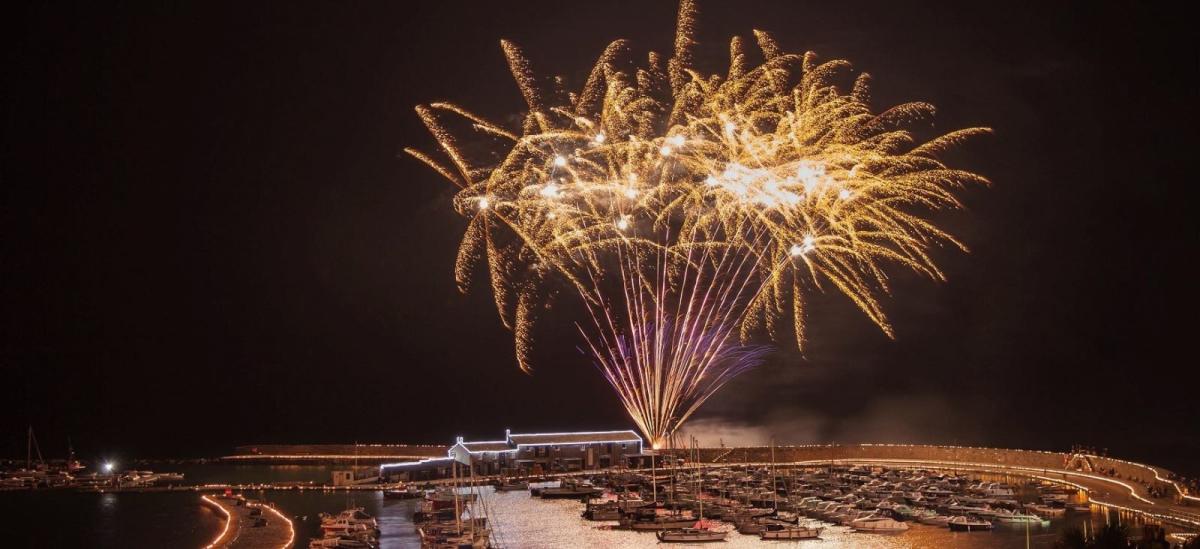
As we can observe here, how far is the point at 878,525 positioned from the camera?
24.6 metres

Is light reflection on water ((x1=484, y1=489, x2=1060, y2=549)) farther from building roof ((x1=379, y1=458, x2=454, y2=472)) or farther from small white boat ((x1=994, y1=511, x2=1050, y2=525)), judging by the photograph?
building roof ((x1=379, y1=458, x2=454, y2=472))

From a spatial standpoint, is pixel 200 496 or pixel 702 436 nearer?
pixel 200 496

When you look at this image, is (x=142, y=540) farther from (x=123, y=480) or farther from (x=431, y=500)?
(x=123, y=480)

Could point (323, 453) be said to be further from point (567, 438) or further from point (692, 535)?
point (692, 535)

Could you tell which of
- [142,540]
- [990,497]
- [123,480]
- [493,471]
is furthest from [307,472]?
[990,497]

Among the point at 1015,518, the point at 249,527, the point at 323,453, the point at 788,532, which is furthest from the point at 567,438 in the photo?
the point at 1015,518

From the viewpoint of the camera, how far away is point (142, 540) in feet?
87.1

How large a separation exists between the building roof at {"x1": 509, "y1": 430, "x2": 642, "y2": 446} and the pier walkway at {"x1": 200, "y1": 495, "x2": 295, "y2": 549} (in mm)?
10112

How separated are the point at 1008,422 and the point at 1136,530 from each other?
3131 centimetres

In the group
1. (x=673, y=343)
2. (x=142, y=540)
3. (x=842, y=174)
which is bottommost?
(x=142, y=540)

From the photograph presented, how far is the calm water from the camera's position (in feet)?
76.1

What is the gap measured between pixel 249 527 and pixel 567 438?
48.5ft

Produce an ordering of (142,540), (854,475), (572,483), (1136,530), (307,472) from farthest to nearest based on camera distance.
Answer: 1. (307,472)
2. (572,483)
3. (854,475)
4. (142,540)
5. (1136,530)

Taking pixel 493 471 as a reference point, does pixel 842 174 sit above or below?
above
